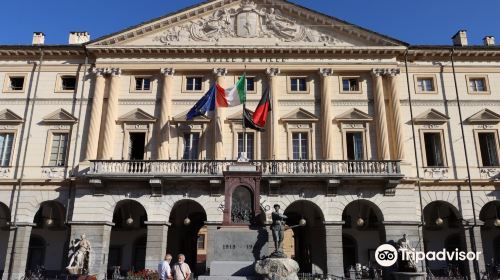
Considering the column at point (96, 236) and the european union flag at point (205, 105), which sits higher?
the european union flag at point (205, 105)

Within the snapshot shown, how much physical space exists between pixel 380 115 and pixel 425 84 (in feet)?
15.7

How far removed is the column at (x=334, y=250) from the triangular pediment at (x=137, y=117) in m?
13.9

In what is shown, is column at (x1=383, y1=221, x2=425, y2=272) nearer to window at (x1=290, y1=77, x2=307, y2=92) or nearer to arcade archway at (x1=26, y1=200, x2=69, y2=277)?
window at (x1=290, y1=77, x2=307, y2=92)

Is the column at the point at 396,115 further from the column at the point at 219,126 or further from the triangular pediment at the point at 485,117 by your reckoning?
the column at the point at 219,126

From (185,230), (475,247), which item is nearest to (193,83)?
(185,230)

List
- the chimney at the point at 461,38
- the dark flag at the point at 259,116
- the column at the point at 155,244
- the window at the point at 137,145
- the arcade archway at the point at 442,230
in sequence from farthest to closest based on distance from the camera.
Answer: the chimney at the point at 461,38 < the window at the point at 137,145 < the arcade archway at the point at 442,230 < the dark flag at the point at 259,116 < the column at the point at 155,244

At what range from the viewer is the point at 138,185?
87.7 ft

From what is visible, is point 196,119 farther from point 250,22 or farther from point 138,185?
point 250,22

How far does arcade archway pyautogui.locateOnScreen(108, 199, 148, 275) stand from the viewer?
2906cm

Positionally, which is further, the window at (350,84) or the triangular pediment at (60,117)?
the window at (350,84)

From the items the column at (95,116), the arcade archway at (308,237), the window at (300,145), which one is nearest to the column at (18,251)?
the column at (95,116)

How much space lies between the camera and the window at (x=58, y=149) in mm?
28552

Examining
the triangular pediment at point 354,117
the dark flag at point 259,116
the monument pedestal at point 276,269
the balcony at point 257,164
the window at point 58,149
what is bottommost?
the monument pedestal at point 276,269

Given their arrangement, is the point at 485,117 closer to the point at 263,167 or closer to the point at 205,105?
the point at 263,167
